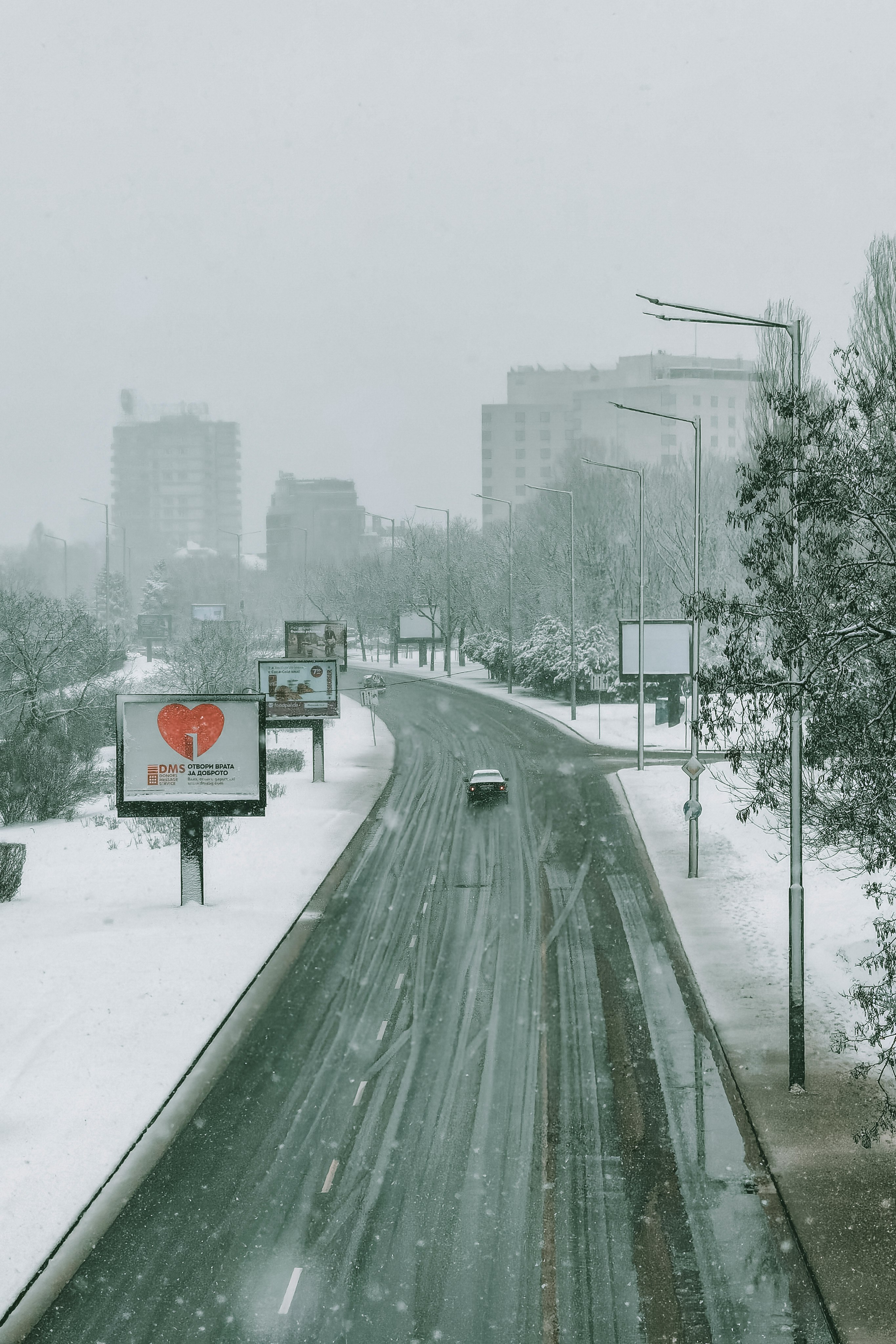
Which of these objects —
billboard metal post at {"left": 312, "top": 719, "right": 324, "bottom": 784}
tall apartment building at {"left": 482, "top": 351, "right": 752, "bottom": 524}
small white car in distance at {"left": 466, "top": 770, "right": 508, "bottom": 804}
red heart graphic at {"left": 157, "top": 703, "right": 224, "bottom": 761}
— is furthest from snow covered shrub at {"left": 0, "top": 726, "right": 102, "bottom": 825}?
tall apartment building at {"left": 482, "top": 351, "right": 752, "bottom": 524}

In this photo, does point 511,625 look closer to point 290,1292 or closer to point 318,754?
point 318,754

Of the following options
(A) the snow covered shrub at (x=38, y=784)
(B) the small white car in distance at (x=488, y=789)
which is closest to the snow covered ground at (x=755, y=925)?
(B) the small white car in distance at (x=488, y=789)

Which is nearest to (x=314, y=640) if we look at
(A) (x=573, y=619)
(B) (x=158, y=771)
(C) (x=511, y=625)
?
(A) (x=573, y=619)

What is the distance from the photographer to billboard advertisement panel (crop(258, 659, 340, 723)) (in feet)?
126

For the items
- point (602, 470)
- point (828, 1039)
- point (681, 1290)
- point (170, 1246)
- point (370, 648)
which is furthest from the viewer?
point (370, 648)

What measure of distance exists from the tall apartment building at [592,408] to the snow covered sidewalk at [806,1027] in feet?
483

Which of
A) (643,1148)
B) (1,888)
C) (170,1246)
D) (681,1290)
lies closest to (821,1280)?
(681,1290)

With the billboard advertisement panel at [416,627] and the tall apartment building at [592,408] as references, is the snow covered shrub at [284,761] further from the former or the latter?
the tall apartment building at [592,408]

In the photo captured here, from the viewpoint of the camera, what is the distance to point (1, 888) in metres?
22.8

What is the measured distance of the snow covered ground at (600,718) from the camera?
4462cm

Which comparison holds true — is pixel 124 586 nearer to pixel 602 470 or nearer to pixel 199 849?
pixel 602 470

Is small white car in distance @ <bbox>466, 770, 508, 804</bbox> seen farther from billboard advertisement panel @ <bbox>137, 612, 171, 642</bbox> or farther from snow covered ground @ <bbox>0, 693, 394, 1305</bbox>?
billboard advertisement panel @ <bbox>137, 612, 171, 642</bbox>

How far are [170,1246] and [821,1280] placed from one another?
18.5 ft

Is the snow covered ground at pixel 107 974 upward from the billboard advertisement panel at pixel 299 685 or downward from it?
downward
